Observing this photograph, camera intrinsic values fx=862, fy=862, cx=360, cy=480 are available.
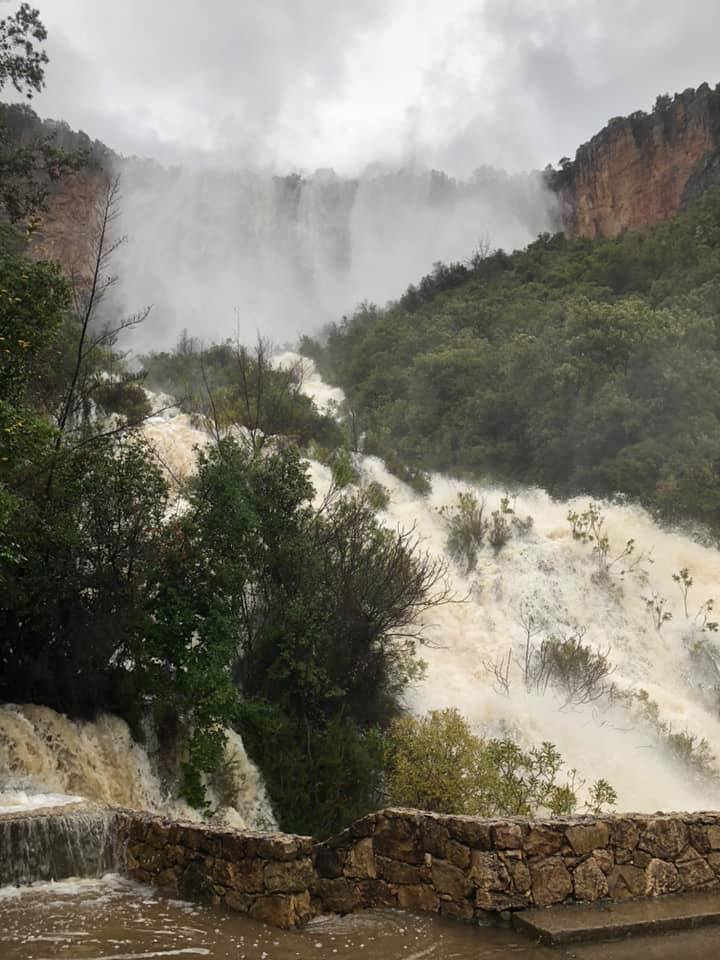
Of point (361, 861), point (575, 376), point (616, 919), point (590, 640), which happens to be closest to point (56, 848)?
point (361, 861)

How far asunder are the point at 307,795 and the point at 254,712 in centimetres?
172

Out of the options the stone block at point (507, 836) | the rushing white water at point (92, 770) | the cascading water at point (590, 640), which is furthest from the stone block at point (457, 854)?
the cascading water at point (590, 640)

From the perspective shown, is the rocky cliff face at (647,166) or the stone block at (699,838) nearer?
the stone block at (699,838)

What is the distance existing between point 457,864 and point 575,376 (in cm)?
2933

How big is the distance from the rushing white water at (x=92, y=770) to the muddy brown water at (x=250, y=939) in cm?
339

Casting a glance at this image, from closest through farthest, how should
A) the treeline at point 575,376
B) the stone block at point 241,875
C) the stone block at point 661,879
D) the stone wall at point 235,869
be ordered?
1. the stone block at point 661,879
2. the stone wall at point 235,869
3. the stone block at point 241,875
4. the treeline at point 575,376

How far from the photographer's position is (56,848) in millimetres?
8109

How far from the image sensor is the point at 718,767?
19328 millimetres

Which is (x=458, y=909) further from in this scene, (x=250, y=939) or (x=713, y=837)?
(x=713, y=837)

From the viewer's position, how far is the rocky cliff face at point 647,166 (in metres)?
51.8

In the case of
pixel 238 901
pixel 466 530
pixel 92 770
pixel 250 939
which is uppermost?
pixel 466 530

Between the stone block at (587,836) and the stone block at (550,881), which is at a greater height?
the stone block at (587,836)

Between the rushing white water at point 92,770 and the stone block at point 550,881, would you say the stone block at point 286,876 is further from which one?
the rushing white water at point 92,770

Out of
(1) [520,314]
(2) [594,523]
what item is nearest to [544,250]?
(1) [520,314]
